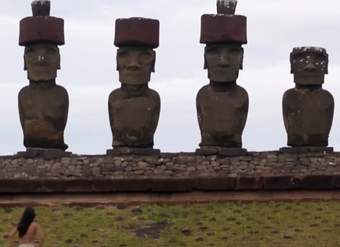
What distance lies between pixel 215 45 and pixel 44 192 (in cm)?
567

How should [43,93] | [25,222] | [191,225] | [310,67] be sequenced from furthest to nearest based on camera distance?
[43,93], [310,67], [191,225], [25,222]

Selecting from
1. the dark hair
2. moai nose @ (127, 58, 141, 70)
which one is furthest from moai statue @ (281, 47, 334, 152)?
the dark hair

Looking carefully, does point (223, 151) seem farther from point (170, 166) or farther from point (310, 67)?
point (310, 67)

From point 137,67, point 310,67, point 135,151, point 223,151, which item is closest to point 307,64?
point 310,67

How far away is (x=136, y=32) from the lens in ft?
68.7

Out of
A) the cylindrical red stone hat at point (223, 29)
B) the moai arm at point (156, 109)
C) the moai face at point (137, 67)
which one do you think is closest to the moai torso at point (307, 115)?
the cylindrical red stone hat at point (223, 29)

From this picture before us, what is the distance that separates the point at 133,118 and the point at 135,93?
0.43 m

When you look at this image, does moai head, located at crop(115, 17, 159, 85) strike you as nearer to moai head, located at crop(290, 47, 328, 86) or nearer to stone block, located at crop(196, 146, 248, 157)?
stone block, located at crop(196, 146, 248, 157)

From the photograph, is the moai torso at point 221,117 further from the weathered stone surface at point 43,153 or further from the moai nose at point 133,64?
the weathered stone surface at point 43,153

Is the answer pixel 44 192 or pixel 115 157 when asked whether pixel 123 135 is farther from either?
pixel 44 192

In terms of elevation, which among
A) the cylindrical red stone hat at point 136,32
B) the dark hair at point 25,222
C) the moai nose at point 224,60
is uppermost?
the cylindrical red stone hat at point 136,32

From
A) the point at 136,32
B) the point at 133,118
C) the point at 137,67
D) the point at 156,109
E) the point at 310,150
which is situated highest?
the point at 136,32

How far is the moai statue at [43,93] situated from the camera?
21.1 meters

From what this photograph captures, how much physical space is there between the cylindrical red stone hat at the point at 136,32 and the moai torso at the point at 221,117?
46.4 inches
